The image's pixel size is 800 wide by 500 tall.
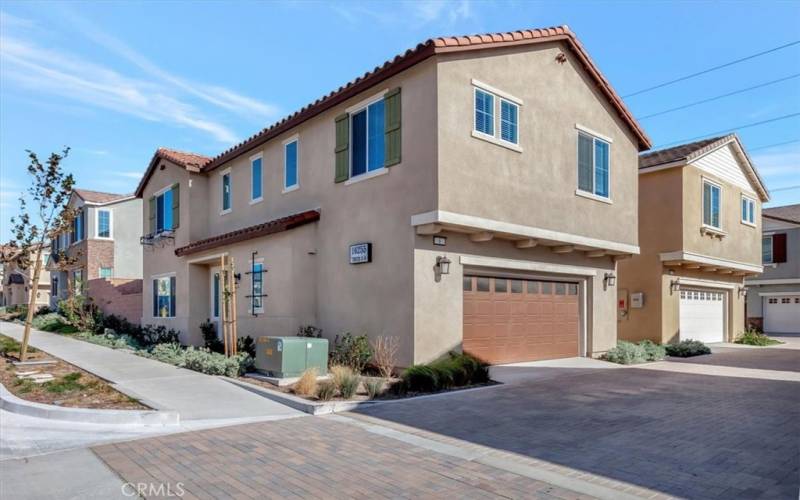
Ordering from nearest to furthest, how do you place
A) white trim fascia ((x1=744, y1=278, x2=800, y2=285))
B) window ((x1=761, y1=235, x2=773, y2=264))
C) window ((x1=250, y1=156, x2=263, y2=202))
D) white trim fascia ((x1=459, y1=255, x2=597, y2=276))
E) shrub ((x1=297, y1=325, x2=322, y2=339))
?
white trim fascia ((x1=459, y1=255, x2=597, y2=276)) < shrub ((x1=297, y1=325, x2=322, y2=339)) < window ((x1=250, y1=156, x2=263, y2=202)) < white trim fascia ((x1=744, y1=278, x2=800, y2=285)) < window ((x1=761, y1=235, x2=773, y2=264))

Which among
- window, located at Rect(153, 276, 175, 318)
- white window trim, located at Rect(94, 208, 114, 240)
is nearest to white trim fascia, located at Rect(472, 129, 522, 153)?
window, located at Rect(153, 276, 175, 318)

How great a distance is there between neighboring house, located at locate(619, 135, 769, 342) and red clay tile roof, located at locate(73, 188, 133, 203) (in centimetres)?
2640

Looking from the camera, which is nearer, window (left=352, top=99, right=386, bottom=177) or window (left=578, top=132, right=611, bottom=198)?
window (left=352, top=99, right=386, bottom=177)

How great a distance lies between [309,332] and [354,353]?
198 cm

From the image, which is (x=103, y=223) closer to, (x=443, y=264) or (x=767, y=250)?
(x=443, y=264)

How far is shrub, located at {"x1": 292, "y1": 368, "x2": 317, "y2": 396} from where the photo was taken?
393 inches

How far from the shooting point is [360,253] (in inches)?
511

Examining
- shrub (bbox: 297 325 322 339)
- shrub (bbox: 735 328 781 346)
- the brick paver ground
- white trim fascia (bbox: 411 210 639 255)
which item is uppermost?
white trim fascia (bbox: 411 210 639 255)

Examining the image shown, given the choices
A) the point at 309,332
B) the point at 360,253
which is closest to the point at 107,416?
the point at 309,332

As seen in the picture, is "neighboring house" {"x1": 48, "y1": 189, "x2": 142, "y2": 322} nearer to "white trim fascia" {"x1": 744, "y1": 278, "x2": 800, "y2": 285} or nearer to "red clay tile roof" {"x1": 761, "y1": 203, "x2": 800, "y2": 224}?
"white trim fascia" {"x1": 744, "y1": 278, "x2": 800, "y2": 285}

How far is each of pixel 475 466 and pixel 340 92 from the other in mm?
10045

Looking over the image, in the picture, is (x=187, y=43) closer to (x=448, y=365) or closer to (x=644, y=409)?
(x=448, y=365)

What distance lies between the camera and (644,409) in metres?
9.07

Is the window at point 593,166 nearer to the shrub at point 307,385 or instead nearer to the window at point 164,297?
the shrub at point 307,385
